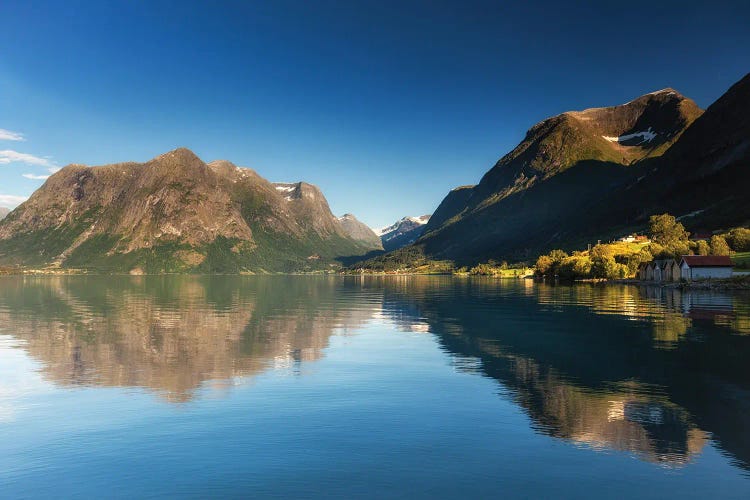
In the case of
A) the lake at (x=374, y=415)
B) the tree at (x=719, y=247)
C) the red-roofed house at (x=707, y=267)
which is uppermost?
the tree at (x=719, y=247)

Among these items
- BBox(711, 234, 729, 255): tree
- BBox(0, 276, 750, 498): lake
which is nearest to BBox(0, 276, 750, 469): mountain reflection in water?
BBox(0, 276, 750, 498): lake

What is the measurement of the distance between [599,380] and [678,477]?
1765 centimetres

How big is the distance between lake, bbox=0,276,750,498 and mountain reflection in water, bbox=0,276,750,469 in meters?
0.25

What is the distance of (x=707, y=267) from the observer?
172250 mm

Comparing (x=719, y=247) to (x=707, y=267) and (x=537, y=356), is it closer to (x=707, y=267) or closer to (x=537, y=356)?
(x=707, y=267)

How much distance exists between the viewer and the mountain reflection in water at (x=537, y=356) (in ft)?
94.2

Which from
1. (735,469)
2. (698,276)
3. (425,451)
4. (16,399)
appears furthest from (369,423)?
(698,276)

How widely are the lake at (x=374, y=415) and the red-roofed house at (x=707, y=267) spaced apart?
12569cm

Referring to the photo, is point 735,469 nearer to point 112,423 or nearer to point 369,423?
point 369,423

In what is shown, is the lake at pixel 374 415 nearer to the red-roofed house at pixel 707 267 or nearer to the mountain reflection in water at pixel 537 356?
the mountain reflection in water at pixel 537 356

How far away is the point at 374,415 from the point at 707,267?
176392 mm

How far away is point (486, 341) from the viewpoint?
59.6 m

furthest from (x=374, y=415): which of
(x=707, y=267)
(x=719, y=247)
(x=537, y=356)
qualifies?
(x=719, y=247)

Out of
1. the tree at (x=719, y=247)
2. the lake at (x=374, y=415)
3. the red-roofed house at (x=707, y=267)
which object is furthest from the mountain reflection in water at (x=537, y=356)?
the tree at (x=719, y=247)
